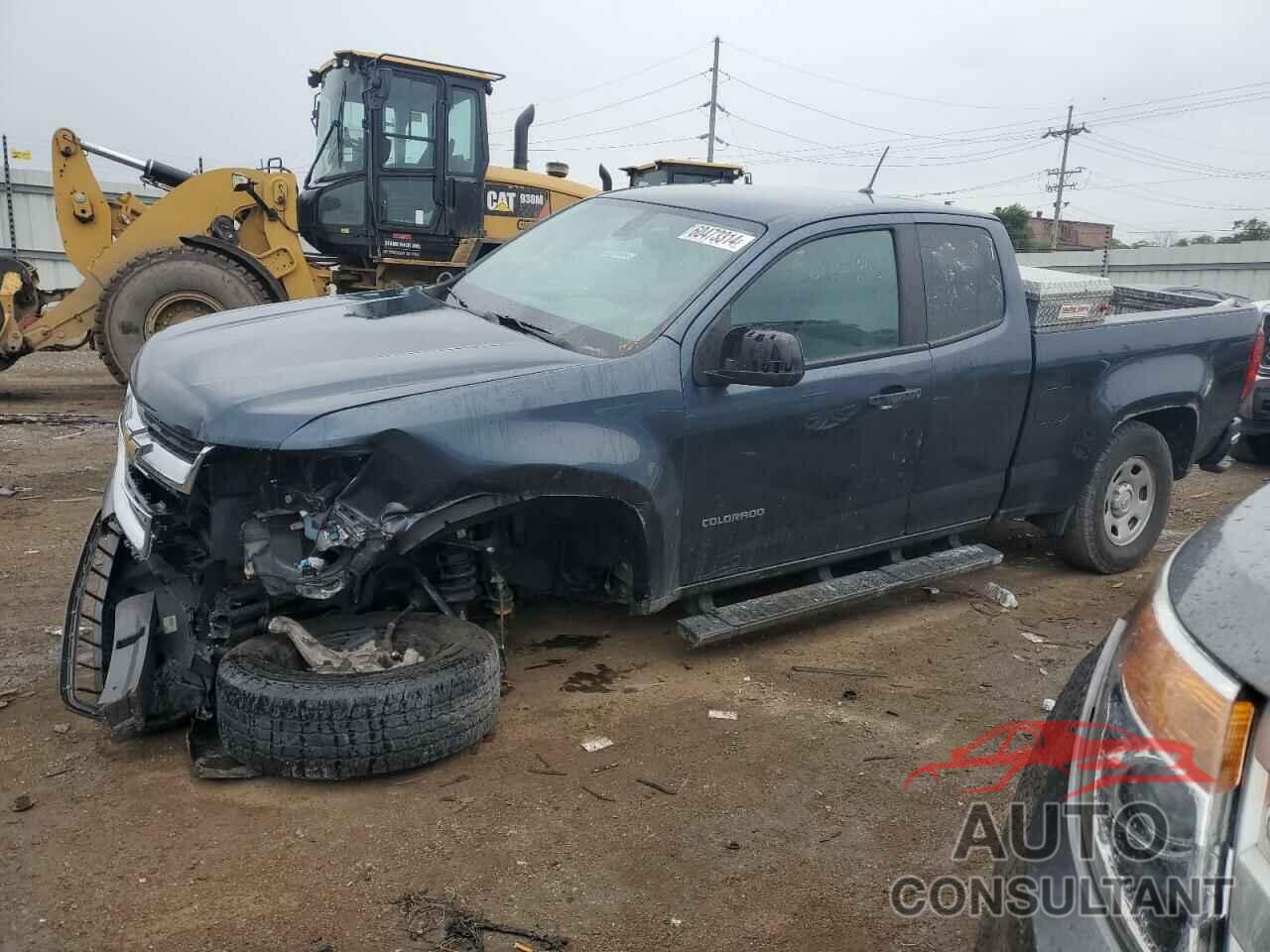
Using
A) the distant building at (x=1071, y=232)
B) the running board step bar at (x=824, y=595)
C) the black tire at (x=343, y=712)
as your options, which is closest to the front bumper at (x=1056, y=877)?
the black tire at (x=343, y=712)

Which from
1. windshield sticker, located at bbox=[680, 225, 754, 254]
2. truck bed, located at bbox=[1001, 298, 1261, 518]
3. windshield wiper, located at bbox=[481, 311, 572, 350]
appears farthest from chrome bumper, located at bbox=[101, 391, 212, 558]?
truck bed, located at bbox=[1001, 298, 1261, 518]

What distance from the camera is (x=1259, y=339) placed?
5.82m

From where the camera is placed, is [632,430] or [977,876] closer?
[977,876]

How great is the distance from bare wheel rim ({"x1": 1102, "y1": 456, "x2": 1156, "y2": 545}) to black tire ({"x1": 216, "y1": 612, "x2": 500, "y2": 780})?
12.4 ft

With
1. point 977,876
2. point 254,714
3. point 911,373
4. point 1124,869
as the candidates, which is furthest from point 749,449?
point 1124,869

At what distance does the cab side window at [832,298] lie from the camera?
399cm

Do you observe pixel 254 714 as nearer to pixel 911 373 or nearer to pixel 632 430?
pixel 632 430

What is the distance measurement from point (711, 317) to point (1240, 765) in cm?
266

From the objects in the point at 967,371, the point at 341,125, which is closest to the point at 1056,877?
the point at 967,371

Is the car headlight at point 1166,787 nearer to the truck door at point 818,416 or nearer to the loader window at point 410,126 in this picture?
the truck door at point 818,416

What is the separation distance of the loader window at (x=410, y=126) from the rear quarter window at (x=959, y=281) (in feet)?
22.9

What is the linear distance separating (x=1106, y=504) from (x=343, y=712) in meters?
4.23

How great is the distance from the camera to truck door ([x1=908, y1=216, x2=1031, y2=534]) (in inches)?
176

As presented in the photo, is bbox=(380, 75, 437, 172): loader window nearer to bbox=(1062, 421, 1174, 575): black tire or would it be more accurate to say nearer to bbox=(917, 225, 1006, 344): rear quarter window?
bbox=(917, 225, 1006, 344): rear quarter window
